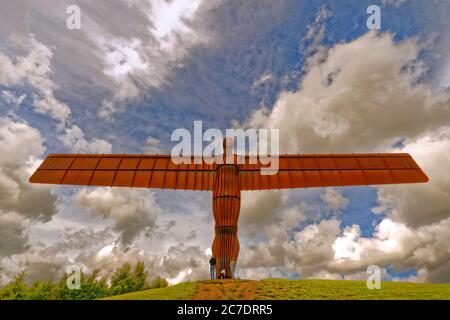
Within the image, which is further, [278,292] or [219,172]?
[219,172]

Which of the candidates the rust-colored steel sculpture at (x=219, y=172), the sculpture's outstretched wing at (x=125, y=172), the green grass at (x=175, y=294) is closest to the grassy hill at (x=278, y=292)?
the green grass at (x=175, y=294)

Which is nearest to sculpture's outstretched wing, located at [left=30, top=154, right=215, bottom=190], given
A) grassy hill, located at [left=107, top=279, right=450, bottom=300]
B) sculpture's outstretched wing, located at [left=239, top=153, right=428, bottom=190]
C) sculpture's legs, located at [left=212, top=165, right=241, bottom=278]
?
sculpture's legs, located at [left=212, top=165, right=241, bottom=278]

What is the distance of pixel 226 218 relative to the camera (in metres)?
16.4

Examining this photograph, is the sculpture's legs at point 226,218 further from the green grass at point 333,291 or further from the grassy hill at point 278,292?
the green grass at point 333,291

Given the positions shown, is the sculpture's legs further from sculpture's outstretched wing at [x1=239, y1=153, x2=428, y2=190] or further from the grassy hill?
the grassy hill

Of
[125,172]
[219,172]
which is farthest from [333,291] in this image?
[125,172]

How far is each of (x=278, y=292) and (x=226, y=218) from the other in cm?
439

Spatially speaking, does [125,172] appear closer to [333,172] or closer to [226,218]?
[226,218]

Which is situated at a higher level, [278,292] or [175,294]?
[278,292]

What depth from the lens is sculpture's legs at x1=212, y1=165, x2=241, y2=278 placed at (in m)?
15.9

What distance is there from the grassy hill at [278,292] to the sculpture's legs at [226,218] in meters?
1.40

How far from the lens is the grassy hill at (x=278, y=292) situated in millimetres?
12812

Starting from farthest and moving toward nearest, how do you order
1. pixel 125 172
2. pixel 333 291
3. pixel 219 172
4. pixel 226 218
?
1. pixel 125 172
2. pixel 219 172
3. pixel 226 218
4. pixel 333 291
